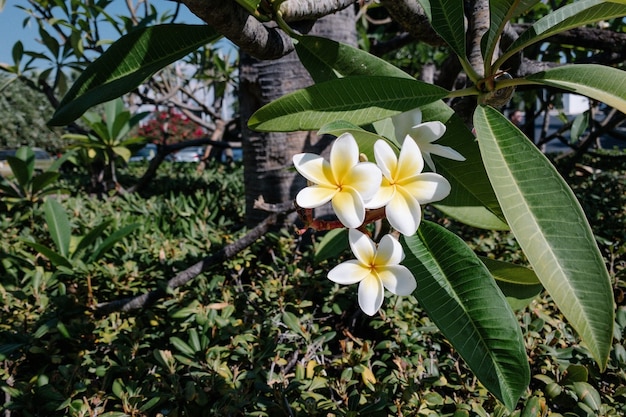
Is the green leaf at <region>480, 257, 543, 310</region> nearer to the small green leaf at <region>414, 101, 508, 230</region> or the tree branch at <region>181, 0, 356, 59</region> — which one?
the small green leaf at <region>414, 101, 508, 230</region>

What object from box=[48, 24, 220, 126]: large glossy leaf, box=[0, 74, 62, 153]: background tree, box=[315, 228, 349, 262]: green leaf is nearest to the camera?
box=[48, 24, 220, 126]: large glossy leaf

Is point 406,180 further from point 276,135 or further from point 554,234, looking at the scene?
point 276,135

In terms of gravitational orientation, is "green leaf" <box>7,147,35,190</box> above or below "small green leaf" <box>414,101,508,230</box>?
below

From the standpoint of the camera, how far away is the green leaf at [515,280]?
0.78 metres

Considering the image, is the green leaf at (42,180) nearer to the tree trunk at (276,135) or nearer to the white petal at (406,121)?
the tree trunk at (276,135)

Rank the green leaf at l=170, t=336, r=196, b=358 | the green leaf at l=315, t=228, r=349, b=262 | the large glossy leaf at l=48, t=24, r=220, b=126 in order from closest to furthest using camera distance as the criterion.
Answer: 1. the large glossy leaf at l=48, t=24, r=220, b=126
2. the green leaf at l=170, t=336, r=196, b=358
3. the green leaf at l=315, t=228, r=349, b=262

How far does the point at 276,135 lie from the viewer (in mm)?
1898

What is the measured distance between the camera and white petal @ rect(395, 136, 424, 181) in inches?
22.4

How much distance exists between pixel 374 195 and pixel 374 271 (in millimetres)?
120

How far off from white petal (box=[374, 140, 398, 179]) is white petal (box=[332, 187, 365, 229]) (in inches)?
1.9

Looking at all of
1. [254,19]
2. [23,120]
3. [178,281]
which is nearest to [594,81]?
[254,19]

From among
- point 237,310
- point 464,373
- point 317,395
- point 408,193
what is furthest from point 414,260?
point 237,310

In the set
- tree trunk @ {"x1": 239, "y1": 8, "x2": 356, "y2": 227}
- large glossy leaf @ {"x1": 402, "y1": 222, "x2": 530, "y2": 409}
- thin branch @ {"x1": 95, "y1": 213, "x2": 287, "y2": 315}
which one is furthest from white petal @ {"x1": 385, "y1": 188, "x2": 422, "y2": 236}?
tree trunk @ {"x1": 239, "y1": 8, "x2": 356, "y2": 227}

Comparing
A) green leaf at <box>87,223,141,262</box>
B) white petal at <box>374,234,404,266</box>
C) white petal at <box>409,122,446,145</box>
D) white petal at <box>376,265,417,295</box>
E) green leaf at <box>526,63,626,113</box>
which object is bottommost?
green leaf at <box>87,223,141,262</box>
